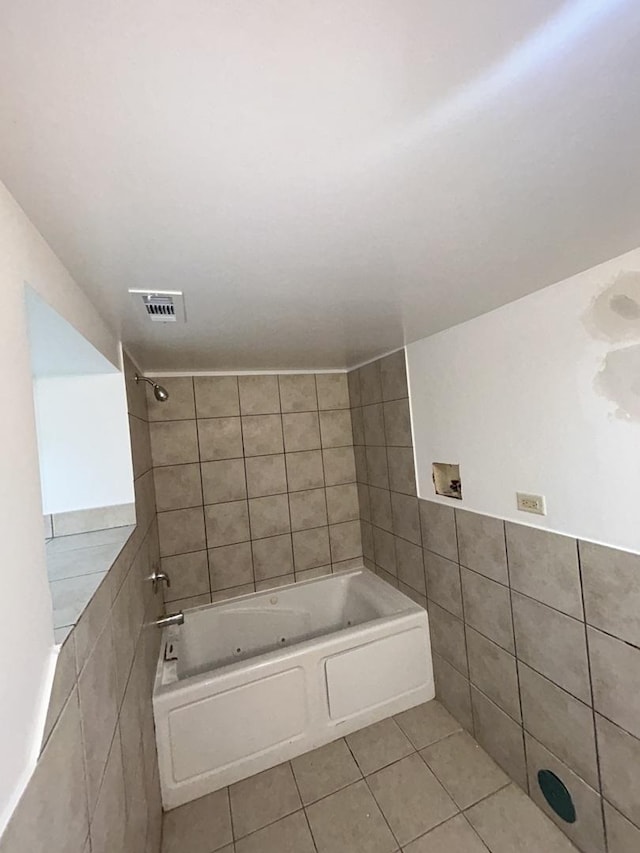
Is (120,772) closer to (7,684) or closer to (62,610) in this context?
(62,610)

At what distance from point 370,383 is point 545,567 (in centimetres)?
152

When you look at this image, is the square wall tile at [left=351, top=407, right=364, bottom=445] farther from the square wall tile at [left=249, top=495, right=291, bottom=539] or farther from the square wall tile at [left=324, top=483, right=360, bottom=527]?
the square wall tile at [left=249, top=495, right=291, bottom=539]

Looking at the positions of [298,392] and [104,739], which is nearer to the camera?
[104,739]

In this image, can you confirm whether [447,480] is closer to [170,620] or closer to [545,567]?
[545,567]

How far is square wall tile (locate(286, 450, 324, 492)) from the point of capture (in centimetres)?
274

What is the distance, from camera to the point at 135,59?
16.7 inches

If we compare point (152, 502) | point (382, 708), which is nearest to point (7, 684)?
point (152, 502)

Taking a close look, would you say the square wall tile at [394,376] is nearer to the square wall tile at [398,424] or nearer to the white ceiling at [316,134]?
the square wall tile at [398,424]

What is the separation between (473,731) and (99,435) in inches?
89.4

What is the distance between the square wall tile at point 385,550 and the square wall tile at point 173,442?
1.38m

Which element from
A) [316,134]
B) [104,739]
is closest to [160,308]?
[316,134]

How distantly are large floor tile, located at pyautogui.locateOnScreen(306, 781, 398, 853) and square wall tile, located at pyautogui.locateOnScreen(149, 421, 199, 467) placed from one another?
1915 mm

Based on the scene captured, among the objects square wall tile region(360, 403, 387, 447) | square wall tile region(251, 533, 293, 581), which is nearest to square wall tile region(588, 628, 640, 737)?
square wall tile region(360, 403, 387, 447)

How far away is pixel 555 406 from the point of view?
1.33 meters
